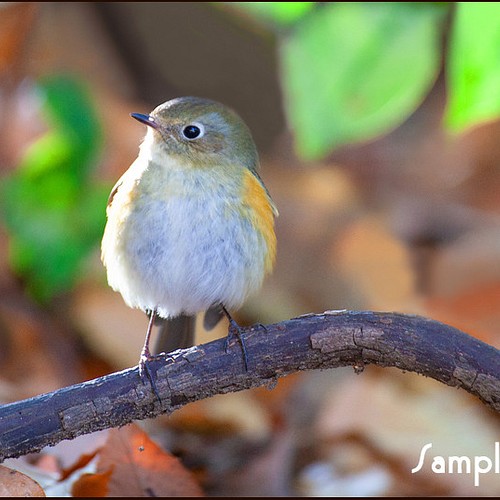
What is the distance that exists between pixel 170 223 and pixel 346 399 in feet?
3.84

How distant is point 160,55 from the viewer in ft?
16.1

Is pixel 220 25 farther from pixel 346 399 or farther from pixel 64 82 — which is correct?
pixel 346 399

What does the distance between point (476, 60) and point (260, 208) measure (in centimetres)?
61

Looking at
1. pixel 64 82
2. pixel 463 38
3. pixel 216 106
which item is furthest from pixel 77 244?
pixel 463 38

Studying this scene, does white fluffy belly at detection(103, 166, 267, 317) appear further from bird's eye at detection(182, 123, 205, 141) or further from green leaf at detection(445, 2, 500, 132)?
green leaf at detection(445, 2, 500, 132)

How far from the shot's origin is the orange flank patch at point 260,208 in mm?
2217

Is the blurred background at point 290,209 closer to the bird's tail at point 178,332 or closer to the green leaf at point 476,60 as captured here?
the green leaf at point 476,60

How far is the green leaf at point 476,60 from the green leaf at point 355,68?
341 millimetres

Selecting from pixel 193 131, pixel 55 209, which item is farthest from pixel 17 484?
pixel 55 209

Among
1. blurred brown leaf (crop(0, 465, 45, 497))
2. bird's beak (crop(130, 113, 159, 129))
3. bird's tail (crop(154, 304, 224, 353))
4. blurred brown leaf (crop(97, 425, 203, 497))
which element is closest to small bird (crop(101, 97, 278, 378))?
bird's beak (crop(130, 113, 159, 129))

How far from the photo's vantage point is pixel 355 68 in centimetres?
249

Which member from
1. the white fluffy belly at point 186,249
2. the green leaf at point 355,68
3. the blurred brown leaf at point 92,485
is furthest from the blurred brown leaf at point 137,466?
the green leaf at point 355,68

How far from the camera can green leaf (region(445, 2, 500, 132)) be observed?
2.02m

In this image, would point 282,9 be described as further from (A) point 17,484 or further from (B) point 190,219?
(A) point 17,484
